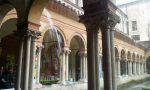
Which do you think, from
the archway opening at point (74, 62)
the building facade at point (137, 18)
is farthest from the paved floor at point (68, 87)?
the building facade at point (137, 18)

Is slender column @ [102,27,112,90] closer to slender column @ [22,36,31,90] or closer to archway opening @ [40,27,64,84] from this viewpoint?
slender column @ [22,36,31,90]

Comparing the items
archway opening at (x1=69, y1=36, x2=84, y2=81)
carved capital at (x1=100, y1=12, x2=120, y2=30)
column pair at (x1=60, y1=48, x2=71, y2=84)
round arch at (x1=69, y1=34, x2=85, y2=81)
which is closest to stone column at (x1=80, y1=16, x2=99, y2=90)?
carved capital at (x1=100, y1=12, x2=120, y2=30)

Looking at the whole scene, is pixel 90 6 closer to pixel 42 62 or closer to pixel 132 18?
pixel 42 62

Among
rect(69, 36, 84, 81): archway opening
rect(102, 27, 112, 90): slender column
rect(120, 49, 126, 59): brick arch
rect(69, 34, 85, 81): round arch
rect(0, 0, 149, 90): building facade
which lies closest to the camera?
rect(102, 27, 112, 90): slender column

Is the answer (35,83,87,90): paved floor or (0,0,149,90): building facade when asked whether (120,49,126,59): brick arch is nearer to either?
(0,0,149,90): building facade

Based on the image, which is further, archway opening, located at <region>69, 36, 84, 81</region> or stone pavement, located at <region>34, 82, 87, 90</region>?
archway opening, located at <region>69, 36, 84, 81</region>

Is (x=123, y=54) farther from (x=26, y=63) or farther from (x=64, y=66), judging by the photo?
(x=26, y=63)

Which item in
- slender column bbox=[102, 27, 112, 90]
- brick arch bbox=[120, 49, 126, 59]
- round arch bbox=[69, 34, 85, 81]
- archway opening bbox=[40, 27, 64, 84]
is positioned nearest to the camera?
slender column bbox=[102, 27, 112, 90]

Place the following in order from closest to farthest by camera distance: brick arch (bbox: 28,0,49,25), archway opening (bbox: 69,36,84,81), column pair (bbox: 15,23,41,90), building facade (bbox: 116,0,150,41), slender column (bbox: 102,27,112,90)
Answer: slender column (bbox: 102,27,112,90), column pair (bbox: 15,23,41,90), brick arch (bbox: 28,0,49,25), archway opening (bbox: 69,36,84,81), building facade (bbox: 116,0,150,41)

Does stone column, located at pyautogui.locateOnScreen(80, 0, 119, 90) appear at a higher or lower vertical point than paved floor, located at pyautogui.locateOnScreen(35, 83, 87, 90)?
higher

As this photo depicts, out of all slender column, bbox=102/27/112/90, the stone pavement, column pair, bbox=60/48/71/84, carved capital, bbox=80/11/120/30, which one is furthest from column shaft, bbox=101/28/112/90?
column pair, bbox=60/48/71/84

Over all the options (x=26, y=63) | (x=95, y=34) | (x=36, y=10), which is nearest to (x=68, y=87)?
(x=26, y=63)

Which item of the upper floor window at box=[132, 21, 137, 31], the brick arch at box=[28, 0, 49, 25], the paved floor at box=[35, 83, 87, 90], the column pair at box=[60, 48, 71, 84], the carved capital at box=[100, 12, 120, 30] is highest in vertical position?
the upper floor window at box=[132, 21, 137, 31]

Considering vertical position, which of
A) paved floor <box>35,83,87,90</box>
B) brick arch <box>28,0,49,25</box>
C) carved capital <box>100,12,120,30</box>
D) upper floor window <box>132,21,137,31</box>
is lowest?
paved floor <box>35,83,87,90</box>
